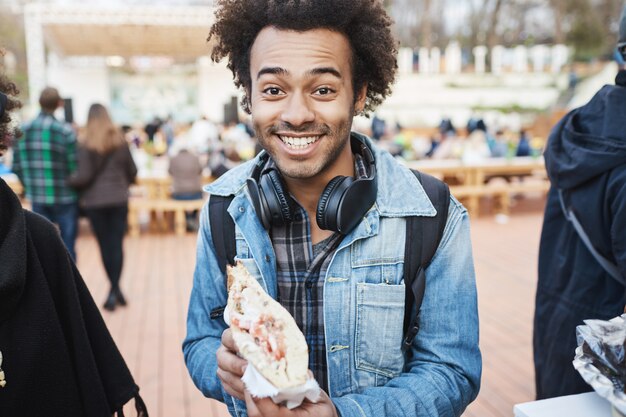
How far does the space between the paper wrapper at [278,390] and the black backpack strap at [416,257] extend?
0.44m

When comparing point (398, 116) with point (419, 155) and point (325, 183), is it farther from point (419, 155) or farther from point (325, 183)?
point (325, 183)

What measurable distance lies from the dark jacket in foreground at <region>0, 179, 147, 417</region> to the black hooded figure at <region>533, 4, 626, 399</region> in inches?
67.3

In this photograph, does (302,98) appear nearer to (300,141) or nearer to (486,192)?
(300,141)

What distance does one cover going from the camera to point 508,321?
500 cm

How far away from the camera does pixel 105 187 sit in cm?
524

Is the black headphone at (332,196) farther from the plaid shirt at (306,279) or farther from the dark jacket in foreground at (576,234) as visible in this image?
the dark jacket in foreground at (576,234)

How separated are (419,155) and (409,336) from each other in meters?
11.3

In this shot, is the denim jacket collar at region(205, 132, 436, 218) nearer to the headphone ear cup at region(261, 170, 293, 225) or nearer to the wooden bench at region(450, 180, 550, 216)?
the headphone ear cup at region(261, 170, 293, 225)

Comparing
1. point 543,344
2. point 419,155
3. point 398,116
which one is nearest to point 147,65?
point 398,116

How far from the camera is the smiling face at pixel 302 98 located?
5.00 ft

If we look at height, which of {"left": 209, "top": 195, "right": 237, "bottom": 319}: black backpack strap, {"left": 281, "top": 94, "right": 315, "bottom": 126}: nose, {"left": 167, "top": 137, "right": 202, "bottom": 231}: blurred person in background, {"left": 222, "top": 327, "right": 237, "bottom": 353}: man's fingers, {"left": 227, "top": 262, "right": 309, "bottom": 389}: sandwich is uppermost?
{"left": 281, "top": 94, "right": 315, "bottom": 126}: nose

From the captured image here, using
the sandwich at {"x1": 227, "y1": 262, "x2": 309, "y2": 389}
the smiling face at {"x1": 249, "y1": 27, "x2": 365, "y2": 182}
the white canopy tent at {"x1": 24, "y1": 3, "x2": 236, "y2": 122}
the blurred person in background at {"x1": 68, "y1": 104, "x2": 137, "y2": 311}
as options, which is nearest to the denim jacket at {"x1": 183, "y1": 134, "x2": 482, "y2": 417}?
the smiling face at {"x1": 249, "y1": 27, "x2": 365, "y2": 182}

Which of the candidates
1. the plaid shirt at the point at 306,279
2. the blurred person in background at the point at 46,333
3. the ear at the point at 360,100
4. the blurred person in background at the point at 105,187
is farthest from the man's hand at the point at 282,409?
the blurred person in background at the point at 105,187

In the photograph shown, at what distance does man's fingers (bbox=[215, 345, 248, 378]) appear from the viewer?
127 centimetres
